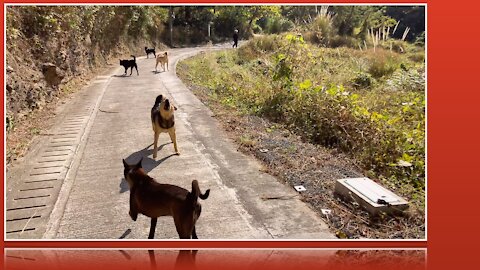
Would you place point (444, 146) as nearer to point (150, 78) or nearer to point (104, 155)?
point (104, 155)

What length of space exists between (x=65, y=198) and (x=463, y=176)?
3799 mm

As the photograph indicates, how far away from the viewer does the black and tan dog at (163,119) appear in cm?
446

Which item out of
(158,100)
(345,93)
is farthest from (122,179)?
(345,93)

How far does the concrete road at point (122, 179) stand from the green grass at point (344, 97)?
3.86 ft

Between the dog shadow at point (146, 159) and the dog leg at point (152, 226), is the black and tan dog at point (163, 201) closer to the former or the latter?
the dog leg at point (152, 226)

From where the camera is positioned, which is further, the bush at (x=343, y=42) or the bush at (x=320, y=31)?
the bush at (x=343, y=42)

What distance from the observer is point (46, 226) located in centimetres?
342

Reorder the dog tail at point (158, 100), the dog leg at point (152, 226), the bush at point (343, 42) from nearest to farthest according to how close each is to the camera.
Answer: the dog leg at point (152, 226) → the dog tail at point (158, 100) → the bush at point (343, 42)

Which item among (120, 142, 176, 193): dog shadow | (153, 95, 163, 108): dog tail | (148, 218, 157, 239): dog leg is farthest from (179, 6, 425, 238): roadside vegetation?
(148, 218, 157, 239): dog leg

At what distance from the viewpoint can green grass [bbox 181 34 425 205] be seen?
4.50 metres

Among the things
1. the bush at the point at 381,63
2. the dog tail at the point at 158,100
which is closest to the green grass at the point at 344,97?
the bush at the point at 381,63

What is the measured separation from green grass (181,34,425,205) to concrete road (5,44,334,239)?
1.18 metres

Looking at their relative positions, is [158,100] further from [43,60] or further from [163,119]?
[43,60]

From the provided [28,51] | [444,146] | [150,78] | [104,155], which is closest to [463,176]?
[444,146]
